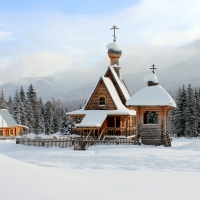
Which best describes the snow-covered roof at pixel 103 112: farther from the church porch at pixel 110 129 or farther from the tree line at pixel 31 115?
the tree line at pixel 31 115

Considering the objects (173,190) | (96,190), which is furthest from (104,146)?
(96,190)

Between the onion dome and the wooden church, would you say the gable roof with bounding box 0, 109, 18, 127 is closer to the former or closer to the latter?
the wooden church

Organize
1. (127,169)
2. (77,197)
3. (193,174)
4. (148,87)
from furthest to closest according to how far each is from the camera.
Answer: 1. (148,87)
2. (127,169)
3. (193,174)
4. (77,197)

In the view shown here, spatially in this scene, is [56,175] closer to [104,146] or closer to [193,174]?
[193,174]

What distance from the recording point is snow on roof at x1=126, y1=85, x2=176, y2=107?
2609 centimetres

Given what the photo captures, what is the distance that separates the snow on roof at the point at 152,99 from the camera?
2609 cm

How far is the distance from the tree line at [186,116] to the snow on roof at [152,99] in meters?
25.0

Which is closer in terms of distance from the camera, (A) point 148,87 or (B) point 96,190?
(B) point 96,190

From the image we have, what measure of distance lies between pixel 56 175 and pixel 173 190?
11.9 feet

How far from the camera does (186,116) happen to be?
166ft

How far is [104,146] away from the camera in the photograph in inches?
1022

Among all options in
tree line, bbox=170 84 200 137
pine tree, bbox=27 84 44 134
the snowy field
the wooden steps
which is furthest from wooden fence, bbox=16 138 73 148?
pine tree, bbox=27 84 44 134

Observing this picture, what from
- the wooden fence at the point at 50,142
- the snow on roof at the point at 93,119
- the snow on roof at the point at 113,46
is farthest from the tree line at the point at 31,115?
the wooden fence at the point at 50,142

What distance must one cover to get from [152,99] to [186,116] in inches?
1040
